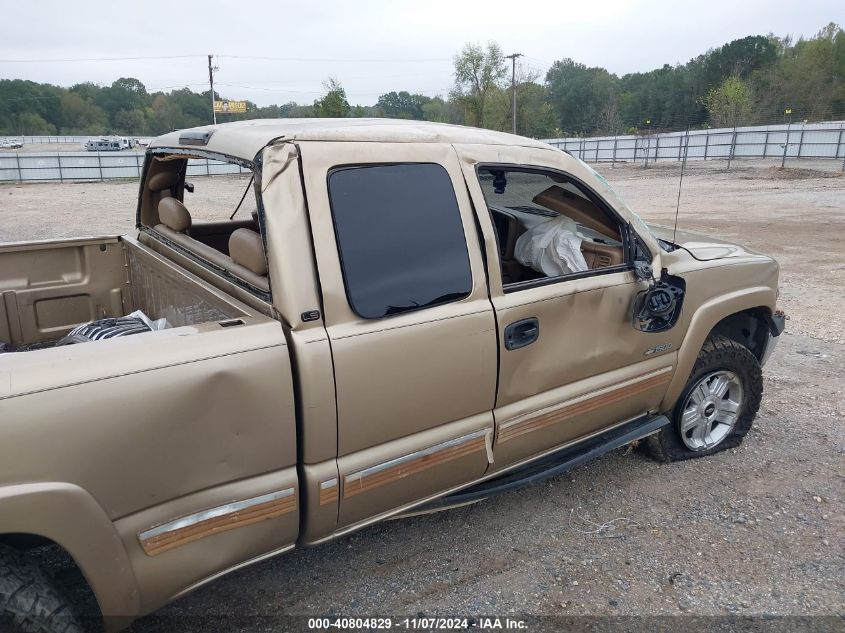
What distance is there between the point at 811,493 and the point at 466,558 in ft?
6.68

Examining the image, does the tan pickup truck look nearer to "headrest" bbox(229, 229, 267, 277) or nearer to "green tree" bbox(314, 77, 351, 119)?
"headrest" bbox(229, 229, 267, 277)

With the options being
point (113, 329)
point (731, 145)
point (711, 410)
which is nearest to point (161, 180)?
point (113, 329)

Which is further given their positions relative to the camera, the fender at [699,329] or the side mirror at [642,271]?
the fender at [699,329]

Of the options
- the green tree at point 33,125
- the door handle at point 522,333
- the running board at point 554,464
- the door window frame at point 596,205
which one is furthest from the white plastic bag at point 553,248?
the green tree at point 33,125

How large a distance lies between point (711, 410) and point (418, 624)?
232cm

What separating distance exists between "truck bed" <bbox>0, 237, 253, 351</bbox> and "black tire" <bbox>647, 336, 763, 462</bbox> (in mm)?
2829

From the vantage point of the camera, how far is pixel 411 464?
255cm

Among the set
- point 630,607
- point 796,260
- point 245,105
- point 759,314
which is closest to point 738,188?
point 796,260

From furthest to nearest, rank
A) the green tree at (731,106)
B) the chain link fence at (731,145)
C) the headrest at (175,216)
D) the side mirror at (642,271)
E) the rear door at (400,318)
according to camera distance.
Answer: the green tree at (731,106) < the chain link fence at (731,145) < the headrest at (175,216) < the side mirror at (642,271) < the rear door at (400,318)

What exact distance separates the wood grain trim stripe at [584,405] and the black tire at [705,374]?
385 mm

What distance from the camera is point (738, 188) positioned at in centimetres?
2441

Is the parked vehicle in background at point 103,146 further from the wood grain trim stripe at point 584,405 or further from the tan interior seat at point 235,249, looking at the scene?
the wood grain trim stripe at point 584,405

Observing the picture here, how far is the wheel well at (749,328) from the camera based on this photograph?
394 cm

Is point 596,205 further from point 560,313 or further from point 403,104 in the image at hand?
point 403,104
